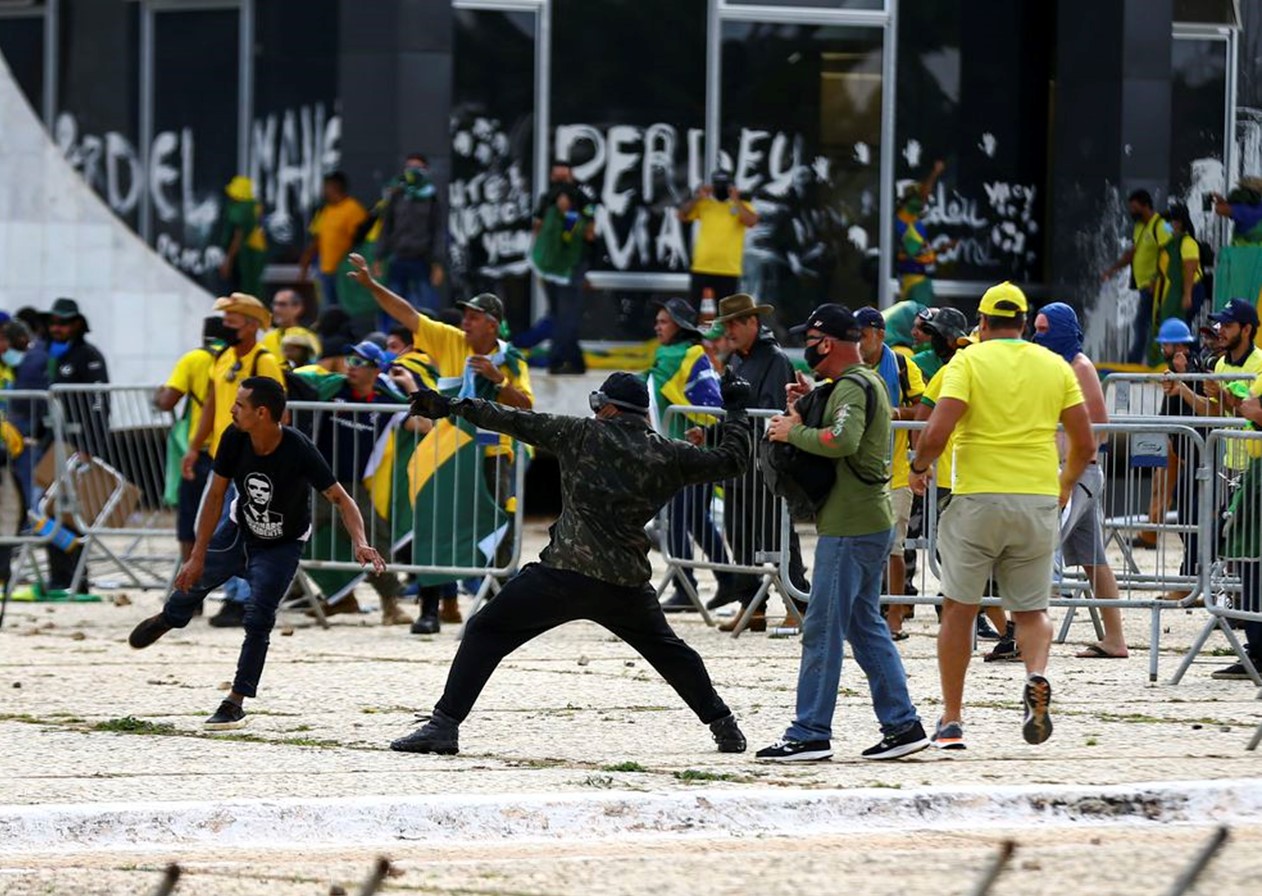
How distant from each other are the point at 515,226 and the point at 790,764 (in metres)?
14.3

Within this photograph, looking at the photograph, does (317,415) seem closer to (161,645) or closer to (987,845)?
(161,645)

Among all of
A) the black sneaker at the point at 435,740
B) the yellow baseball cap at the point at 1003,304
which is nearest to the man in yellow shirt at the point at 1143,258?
the yellow baseball cap at the point at 1003,304

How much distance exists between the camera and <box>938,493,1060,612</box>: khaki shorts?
31.5 ft

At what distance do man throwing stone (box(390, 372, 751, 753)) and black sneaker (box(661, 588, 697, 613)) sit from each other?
18.5 ft

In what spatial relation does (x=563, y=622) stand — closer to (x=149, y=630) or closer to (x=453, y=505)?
(x=149, y=630)

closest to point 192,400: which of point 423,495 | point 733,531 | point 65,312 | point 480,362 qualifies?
point 423,495

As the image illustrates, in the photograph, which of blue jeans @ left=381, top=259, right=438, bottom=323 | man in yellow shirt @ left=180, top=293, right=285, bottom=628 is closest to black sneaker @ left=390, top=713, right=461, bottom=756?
man in yellow shirt @ left=180, top=293, right=285, bottom=628

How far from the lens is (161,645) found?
1393 centimetres

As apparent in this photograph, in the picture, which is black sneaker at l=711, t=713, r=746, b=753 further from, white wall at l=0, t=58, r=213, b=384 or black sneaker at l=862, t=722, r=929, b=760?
white wall at l=0, t=58, r=213, b=384

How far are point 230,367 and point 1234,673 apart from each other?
611cm

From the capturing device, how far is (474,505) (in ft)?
47.5

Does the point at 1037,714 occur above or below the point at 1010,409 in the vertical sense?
below

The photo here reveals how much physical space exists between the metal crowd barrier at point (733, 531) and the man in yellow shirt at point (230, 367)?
96.0 inches

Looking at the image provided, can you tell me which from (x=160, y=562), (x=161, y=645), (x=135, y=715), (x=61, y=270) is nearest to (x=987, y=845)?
(x=135, y=715)
